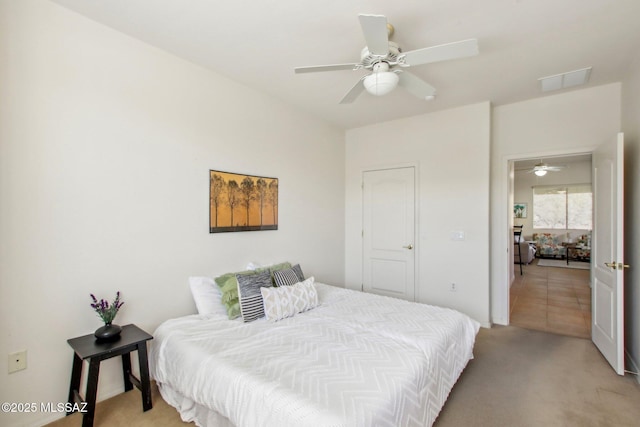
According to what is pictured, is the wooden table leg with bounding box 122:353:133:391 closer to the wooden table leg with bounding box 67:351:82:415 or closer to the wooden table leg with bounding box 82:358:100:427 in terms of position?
the wooden table leg with bounding box 67:351:82:415

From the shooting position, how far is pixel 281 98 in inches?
138

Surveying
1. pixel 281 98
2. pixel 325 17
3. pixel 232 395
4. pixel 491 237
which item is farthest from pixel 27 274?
pixel 491 237

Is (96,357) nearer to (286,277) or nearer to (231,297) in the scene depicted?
(231,297)

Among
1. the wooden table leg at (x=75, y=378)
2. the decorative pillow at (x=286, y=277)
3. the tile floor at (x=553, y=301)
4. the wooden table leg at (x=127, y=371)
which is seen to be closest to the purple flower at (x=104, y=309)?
the wooden table leg at (x=75, y=378)

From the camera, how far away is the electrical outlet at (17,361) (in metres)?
1.81

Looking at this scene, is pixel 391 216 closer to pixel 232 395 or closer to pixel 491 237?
pixel 491 237

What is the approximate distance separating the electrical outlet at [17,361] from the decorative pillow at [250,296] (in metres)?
1.31

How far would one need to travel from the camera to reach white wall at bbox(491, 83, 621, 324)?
3.21m

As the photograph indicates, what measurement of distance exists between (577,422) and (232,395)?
2.20m

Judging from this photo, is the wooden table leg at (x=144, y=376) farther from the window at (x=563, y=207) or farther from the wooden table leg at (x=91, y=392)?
the window at (x=563, y=207)

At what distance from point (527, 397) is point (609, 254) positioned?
1463 mm

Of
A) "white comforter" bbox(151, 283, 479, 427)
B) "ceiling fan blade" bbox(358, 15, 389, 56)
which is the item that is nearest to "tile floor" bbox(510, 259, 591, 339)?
"white comforter" bbox(151, 283, 479, 427)

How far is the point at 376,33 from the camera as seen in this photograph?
5.50ft

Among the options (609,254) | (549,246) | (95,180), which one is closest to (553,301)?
(609,254)
